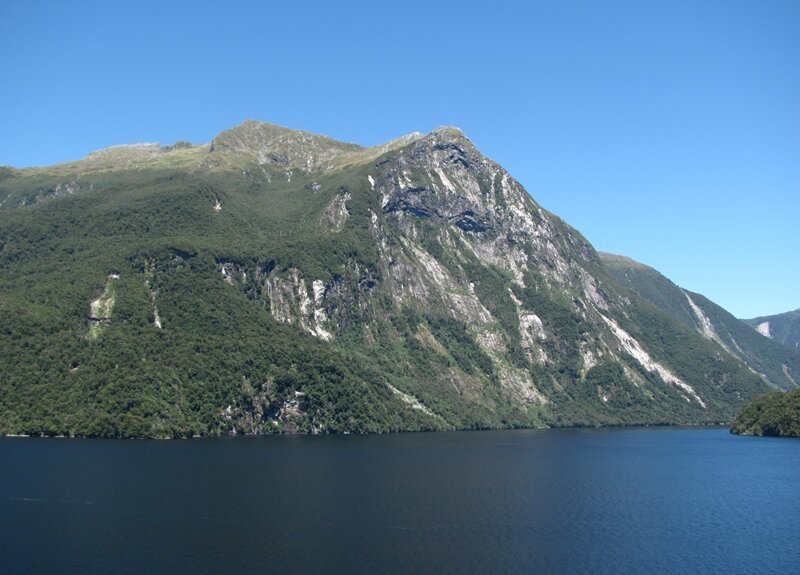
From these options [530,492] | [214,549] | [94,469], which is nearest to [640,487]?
[530,492]

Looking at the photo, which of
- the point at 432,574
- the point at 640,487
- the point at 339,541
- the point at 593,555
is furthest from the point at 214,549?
the point at 640,487

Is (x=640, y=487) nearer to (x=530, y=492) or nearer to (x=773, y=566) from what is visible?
(x=530, y=492)

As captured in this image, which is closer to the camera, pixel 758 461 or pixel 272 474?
pixel 272 474

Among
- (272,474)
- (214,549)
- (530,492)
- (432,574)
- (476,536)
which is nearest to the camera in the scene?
(432,574)

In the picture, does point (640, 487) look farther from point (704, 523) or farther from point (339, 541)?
point (339, 541)

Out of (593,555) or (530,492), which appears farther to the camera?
(530,492)

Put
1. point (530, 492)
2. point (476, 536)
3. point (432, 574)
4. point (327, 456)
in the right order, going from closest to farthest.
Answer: point (432, 574), point (476, 536), point (530, 492), point (327, 456)
